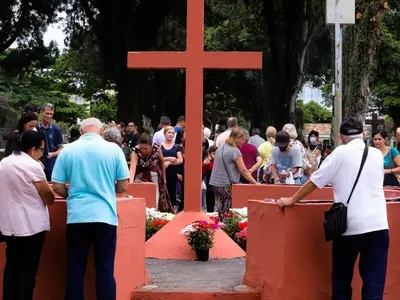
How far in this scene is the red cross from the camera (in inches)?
374

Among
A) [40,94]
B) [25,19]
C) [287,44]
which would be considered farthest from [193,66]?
[40,94]

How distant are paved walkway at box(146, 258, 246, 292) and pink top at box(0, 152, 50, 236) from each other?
1420 millimetres

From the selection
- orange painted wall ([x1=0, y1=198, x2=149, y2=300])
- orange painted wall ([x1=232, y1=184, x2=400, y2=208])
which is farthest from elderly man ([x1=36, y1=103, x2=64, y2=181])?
orange painted wall ([x1=0, y1=198, x2=149, y2=300])

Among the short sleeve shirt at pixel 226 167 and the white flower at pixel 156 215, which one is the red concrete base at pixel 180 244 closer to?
the white flower at pixel 156 215

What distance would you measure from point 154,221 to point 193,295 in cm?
330

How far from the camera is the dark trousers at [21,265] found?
6.59 metres

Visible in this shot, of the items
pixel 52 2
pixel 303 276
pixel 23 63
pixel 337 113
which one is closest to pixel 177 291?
pixel 303 276

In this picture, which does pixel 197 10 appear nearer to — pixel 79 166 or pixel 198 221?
pixel 198 221

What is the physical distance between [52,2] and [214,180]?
18111 millimetres

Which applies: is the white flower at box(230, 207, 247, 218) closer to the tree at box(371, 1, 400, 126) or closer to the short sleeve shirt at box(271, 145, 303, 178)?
the short sleeve shirt at box(271, 145, 303, 178)

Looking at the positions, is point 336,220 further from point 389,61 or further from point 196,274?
point 389,61

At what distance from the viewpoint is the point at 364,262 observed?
6.52 metres

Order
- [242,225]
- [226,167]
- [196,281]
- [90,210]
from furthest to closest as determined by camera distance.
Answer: [226,167], [242,225], [196,281], [90,210]

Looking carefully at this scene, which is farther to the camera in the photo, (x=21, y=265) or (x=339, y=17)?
(x=339, y=17)
